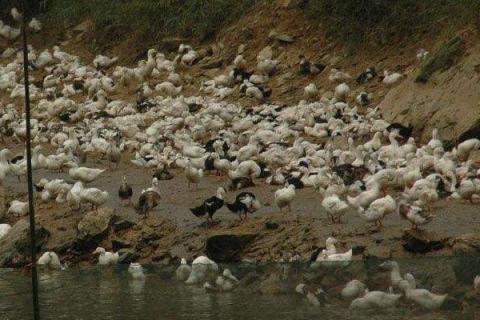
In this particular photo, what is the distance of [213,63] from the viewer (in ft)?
68.6

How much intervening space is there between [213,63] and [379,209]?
402 inches

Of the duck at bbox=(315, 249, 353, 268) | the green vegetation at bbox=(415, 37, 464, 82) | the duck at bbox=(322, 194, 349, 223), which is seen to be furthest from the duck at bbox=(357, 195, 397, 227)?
the green vegetation at bbox=(415, 37, 464, 82)

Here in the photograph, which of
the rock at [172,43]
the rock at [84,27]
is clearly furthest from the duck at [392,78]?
the rock at [84,27]

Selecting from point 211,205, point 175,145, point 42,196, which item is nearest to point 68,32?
point 175,145

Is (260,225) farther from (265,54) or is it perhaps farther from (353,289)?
(265,54)

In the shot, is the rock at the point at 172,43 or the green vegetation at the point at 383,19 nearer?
the green vegetation at the point at 383,19

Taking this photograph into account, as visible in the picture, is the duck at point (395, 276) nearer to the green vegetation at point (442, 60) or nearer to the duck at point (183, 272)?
the duck at point (183, 272)

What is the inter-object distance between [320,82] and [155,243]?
7.17 meters

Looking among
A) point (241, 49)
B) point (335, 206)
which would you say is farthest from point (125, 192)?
point (241, 49)

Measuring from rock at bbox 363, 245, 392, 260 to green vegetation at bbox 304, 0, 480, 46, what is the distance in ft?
26.4

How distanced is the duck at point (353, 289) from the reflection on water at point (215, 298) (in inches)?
2.4

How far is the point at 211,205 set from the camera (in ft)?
40.1

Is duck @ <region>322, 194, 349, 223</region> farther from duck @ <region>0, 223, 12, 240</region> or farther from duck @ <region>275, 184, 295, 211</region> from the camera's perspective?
duck @ <region>0, 223, 12, 240</region>

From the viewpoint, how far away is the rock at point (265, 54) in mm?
20047
